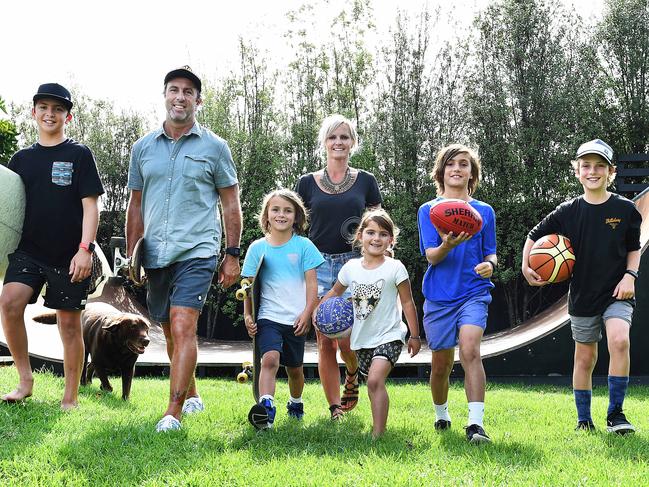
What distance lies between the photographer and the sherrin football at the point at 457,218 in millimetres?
4379

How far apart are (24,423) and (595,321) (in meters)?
4.18

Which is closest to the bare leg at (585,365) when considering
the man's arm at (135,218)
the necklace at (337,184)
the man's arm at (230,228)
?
the necklace at (337,184)

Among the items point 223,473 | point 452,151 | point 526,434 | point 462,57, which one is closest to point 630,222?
point 452,151

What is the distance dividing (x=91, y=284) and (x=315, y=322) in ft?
6.56

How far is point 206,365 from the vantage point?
373 inches

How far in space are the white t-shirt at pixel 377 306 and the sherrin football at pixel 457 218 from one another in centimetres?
43

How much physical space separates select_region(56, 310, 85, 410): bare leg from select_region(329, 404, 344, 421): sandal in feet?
6.62

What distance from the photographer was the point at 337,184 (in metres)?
5.41

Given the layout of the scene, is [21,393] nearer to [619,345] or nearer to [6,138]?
[6,138]

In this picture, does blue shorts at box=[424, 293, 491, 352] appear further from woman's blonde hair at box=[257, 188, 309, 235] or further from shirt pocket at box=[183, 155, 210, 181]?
shirt pocket at box=[183, 155, 210, 181]

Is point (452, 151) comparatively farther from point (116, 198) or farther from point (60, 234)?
point (116, 198)

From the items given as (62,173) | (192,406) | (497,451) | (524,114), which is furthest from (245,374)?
(524,114)

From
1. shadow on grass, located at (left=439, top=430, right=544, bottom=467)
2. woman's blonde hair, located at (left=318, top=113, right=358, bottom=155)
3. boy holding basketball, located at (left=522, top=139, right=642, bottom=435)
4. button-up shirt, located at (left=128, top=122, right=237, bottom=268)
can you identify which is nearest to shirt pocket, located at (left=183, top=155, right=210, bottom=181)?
button-up shirt, located at (left=128, top=122, right=237, bottom=268)

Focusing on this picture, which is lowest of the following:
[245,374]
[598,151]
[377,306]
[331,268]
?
[245,374]
